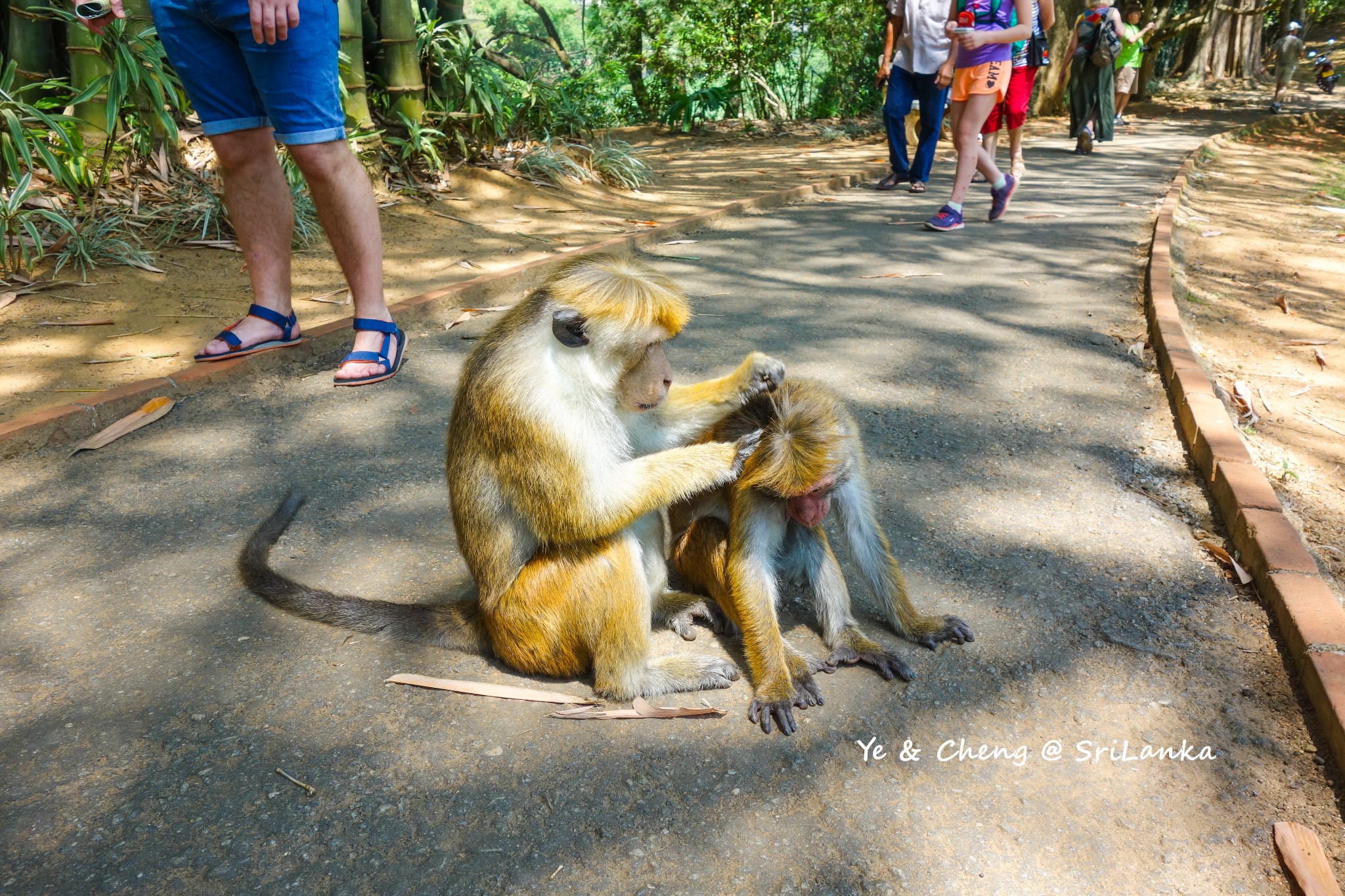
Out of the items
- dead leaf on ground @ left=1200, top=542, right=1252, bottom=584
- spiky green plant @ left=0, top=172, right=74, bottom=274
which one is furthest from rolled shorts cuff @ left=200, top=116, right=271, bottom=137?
dead leaf on ground @ left=1200, top=542, right=1252, bottom=584

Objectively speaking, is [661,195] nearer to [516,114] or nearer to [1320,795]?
[516,114]

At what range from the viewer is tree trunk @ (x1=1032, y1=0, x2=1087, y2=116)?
58.3 ft

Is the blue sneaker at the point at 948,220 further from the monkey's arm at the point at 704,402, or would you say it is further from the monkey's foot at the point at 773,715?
the monkey's foot at the point at 773,715

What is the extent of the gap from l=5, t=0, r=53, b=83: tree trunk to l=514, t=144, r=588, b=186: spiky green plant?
391 centimetres

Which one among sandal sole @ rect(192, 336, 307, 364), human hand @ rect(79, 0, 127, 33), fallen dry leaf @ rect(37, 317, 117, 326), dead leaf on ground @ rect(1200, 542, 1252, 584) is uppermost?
human hand @ rect(79, 0, 127, 33)

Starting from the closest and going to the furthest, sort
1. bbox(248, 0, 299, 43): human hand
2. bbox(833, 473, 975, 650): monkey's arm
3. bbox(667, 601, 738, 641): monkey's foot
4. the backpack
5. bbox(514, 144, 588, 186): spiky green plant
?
bbox(833, 473, 975, 650): monkey's arm < bbox(667, 601, 738, 641): monkey's foot < bbox(248, 0, 299, 43): human hand < bbox(514, 144, 588, 186): spiky green plant < the backpack

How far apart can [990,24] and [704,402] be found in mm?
5846

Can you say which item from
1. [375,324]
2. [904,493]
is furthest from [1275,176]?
[375,324]

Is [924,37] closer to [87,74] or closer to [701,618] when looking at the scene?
[87,74]

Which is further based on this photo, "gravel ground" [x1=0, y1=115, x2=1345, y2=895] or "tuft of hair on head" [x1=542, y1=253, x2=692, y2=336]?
"tuft of hair on head" [x1=542, y1=253, x2=692, y2=336]

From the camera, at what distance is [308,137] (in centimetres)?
418

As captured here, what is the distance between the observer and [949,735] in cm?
245

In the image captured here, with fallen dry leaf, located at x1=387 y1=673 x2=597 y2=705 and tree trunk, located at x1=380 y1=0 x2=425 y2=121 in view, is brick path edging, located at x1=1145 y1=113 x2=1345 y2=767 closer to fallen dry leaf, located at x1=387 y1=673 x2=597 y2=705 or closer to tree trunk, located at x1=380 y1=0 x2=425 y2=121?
fallen dry leaf, located at x1=387 y1=673 x2=597 y2=705

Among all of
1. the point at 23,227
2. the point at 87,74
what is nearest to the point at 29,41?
the point at 87,74
